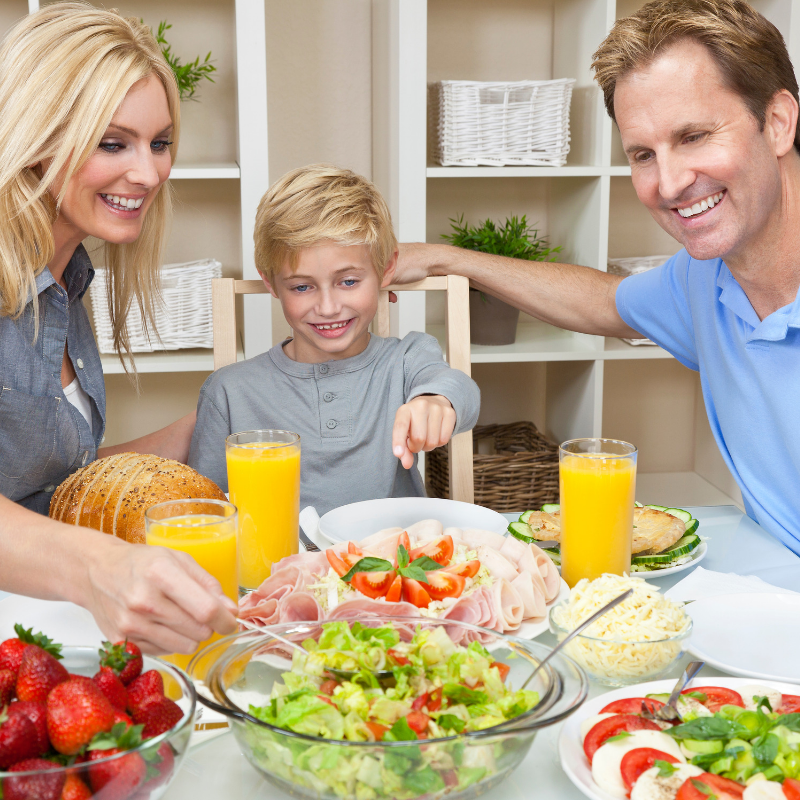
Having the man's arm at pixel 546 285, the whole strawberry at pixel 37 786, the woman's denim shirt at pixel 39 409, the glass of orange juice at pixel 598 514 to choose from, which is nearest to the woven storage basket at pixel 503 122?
the man's arm at pixel 546 285

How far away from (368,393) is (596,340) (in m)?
0.93

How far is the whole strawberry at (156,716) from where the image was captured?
546mm

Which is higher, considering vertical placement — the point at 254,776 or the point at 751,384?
the point at 751,384

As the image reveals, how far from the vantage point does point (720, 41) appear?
48.2 inches

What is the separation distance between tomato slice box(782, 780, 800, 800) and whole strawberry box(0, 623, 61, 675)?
511 mm

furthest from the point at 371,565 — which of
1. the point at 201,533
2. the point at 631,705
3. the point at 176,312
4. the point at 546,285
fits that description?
the point at 176,312

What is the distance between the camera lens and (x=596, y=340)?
7.78ft

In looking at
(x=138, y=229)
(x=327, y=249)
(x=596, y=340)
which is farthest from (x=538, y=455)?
(x=138, y=229)

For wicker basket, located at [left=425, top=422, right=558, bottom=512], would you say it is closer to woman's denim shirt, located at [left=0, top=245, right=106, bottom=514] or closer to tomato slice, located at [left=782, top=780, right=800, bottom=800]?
woman's denim shirt, located at [left=0, top=245, right=106, bottom=514]

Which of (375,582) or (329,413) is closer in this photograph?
(375,582)

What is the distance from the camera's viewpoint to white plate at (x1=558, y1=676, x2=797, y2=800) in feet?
1.96

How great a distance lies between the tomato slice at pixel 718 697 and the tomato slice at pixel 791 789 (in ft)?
0.39

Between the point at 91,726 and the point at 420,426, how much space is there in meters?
0.74

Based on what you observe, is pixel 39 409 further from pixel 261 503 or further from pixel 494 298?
pixel 494 298
